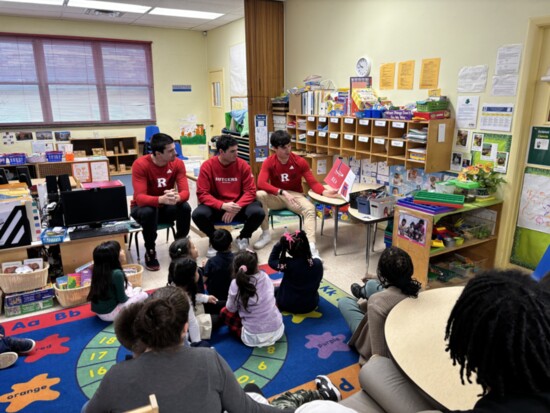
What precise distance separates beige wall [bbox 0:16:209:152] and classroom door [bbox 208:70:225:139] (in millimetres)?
206

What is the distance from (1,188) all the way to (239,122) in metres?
3.97

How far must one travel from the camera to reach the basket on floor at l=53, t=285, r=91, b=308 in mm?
3074

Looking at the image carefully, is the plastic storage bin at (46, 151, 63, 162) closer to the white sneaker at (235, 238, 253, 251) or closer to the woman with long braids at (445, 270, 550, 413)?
the white sneaker at (235, 238, 253, 251)

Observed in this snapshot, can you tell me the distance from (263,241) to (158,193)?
120cm

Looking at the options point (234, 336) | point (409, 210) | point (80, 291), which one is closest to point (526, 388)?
point (234, 336)

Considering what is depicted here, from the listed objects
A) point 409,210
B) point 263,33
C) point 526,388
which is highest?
point 263,33

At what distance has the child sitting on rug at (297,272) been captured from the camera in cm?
279

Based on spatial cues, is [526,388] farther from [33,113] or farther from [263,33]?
[33,113]

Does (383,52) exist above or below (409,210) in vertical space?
above

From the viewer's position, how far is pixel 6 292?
9.87 feet

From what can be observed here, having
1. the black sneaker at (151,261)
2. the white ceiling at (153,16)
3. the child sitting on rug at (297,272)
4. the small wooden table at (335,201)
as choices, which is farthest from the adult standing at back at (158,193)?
the white ceiling at (153,16)

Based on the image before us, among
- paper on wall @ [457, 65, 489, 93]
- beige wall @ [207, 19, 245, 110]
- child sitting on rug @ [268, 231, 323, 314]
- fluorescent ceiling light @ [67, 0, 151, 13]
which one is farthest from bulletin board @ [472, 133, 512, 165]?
fluorescent ceiling light @ [67, 0, 151, 13]

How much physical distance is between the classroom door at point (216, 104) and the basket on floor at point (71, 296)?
6269mm

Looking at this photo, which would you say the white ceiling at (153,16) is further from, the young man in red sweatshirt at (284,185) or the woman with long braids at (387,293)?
the woman with long braids at (387,293)
